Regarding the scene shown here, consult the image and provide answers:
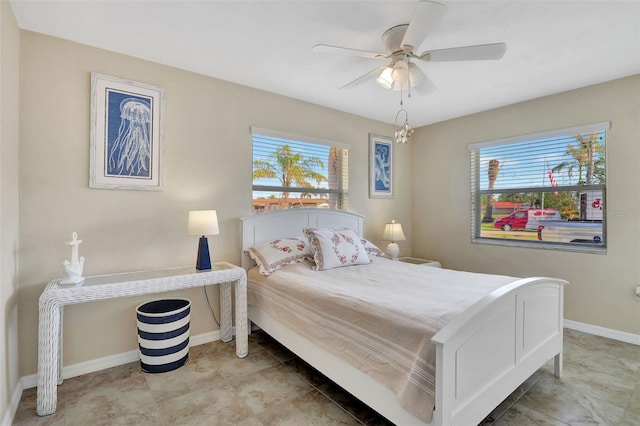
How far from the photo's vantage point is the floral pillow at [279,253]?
2.81 m

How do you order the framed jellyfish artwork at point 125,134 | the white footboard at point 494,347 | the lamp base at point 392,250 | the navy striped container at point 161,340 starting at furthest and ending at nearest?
1. the lamp base at point 392,250
2. the framed jellyfish artwork at point 125,134
3. the navy striped container at point 161,340
4. the white footboard at point 494,347

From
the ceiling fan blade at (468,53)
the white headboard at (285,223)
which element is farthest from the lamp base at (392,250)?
the ceiling fan blade at (468,53)

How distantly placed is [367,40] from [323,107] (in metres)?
1.52

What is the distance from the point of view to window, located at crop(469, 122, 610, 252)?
10.3 ft

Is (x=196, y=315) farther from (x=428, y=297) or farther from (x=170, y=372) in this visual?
(x=428, y=297)

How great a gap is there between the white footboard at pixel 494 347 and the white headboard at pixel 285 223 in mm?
2078

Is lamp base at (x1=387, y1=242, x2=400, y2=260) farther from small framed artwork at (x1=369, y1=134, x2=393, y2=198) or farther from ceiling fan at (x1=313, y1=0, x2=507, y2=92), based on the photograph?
ceiling fan at (x1=313, y1=0, x2=507, y2=92)

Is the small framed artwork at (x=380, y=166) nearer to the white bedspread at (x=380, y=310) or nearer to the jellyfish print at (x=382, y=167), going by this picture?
the jellyfish print at (x=382, y=167)

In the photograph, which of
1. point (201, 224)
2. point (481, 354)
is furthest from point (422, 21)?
point (201, 224)

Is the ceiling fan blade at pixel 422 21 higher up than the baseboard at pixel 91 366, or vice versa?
the ceiling fan blade at pixel 422 21

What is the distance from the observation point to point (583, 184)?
3213mm

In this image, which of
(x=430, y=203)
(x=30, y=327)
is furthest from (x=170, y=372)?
(x=430, y=203)

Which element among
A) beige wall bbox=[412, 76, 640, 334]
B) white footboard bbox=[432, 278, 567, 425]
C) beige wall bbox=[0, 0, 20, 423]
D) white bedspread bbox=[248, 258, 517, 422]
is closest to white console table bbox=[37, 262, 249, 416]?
beige wall bbox=[0, 0, 20, 423]

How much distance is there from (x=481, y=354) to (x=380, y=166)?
311 cm
